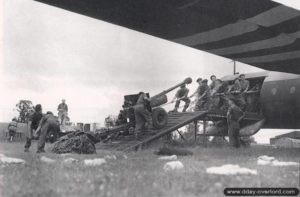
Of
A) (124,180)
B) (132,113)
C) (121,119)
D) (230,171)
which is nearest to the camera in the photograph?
(124,180)

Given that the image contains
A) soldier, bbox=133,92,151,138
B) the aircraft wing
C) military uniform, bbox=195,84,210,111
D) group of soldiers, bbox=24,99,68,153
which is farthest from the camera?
military uniform, bbox=195,84,210,111

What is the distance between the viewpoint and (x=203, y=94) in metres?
15.7

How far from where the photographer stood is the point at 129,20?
740cm

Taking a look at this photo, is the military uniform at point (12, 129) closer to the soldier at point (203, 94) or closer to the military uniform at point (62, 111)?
the military uniform at point (62, 111)

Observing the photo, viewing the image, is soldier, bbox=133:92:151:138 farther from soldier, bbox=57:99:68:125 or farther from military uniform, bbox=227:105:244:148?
soldier, bbox=57:99:68:125

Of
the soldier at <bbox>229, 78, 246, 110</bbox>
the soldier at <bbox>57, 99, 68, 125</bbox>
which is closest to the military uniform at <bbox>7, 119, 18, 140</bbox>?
the soldier at <bbox>57, 99, 68, 125</bbox>

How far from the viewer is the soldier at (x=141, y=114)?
1177cm

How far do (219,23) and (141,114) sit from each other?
4.62 metres

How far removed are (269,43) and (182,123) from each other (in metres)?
4.65

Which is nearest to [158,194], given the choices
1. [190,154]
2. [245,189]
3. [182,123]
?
[245,189]

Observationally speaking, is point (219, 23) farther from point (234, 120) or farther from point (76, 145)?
Answer: point (234, 120)

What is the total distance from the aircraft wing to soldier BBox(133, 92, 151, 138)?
10.8 feet

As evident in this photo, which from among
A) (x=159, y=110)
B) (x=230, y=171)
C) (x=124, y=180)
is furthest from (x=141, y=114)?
(x=124, y=180)

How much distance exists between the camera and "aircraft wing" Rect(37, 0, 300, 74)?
272 inches
